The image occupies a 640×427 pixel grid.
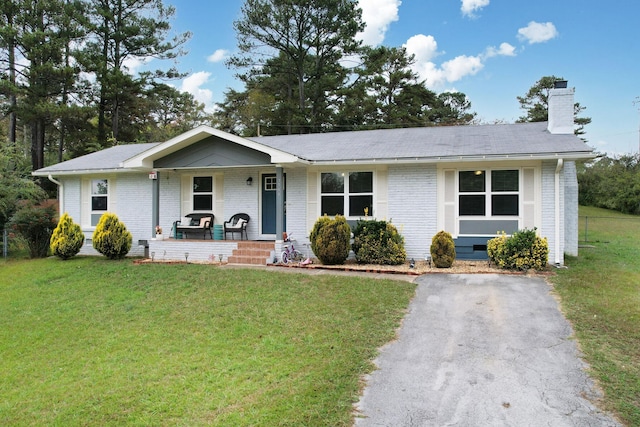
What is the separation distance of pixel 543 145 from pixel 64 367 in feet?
33.7

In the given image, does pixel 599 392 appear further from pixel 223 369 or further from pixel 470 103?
pixel 470 103

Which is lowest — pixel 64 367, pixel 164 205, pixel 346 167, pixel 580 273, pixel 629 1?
pixel 64 367

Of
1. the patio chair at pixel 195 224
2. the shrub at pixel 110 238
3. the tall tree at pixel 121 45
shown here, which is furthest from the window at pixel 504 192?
the tall tree at pixel 121 45

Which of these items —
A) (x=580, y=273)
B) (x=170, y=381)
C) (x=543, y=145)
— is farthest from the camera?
(x=543, y=145)

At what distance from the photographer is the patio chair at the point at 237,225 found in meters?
12.0

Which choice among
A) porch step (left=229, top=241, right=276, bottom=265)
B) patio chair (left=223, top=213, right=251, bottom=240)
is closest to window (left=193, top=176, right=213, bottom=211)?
patio chair (left=223, top=213, right=251, bottom=240)

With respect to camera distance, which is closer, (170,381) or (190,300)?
(170,381)

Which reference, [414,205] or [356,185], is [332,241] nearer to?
[356,185]

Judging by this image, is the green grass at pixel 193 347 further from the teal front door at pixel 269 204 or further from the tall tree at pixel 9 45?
the tall tree at pixel 9 45

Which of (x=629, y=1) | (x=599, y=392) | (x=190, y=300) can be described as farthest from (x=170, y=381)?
(x=629, y=1)

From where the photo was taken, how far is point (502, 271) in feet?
29.2

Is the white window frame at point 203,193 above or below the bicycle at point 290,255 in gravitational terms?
above

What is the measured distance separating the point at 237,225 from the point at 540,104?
100ft

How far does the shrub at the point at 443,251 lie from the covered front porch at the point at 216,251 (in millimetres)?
3944
